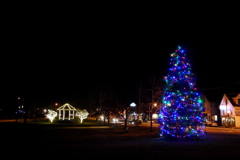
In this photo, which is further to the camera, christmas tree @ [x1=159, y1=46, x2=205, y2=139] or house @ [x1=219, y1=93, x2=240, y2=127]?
house @ [x1=219, y1=93, x2=240, y2=127]

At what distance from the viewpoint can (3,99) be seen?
6034cm

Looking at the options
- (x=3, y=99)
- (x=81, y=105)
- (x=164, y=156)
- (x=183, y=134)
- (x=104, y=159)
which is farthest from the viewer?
(x=81, y=105)

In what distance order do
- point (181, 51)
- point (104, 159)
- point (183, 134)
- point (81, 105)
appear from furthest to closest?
point (81, 105)
point (181, 51)
point (183, 134)
point (104, 159)

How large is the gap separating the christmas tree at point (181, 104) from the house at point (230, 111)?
33318 millimetres

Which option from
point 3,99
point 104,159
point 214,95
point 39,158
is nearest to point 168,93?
point 104,159

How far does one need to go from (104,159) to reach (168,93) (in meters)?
9.90

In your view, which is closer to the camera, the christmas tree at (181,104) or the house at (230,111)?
the christmas tree at (181,104)

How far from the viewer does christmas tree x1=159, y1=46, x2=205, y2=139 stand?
17.1 metres

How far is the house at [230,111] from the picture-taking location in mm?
46556

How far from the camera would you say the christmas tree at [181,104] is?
56.0 ft

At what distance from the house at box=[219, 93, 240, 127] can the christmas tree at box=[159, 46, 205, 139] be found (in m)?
33.3

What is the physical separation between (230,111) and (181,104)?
3667 cm

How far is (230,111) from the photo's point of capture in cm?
4853

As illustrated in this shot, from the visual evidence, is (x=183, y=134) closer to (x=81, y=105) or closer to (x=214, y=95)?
(x=214, y=95)
